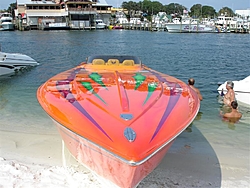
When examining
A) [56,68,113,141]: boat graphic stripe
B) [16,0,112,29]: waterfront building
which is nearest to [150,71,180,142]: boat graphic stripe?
[56,68,113,141]: boat graphic stripe

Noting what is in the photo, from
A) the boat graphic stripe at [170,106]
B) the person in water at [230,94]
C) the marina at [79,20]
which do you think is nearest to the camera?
the boat graphic stripe at [170,106]

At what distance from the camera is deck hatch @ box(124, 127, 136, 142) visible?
12.9 feet

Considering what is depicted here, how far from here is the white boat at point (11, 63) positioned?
617 inches

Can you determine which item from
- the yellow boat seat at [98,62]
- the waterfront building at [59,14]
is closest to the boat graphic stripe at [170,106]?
the yellow boat seat at [98,62]

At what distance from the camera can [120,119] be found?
4219 mm

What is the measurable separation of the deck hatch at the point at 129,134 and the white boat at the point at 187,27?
64.6 m

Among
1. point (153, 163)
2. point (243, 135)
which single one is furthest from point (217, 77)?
point (153, 163)

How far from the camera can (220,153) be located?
6434 millimetres

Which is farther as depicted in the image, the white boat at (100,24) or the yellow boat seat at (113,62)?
the white boat at (100,24)

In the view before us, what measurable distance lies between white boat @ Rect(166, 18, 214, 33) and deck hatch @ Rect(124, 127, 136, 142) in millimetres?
64627

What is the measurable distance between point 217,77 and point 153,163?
13.0 metres

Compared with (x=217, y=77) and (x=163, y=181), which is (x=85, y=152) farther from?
(x=217, y=77)

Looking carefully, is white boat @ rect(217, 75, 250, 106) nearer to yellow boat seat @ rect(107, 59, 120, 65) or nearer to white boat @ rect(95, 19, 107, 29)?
yellow boat seat @ rect(107, 59, 120, 65)

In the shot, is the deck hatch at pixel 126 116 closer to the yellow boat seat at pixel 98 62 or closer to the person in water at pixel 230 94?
the yellow boat seat at pixel 98 62
